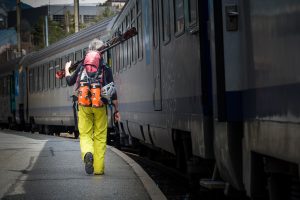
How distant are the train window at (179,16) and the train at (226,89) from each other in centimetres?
1

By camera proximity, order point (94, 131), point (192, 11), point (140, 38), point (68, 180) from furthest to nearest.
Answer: point (140, 38) < point (94, 131) < point (68, 180) < point (192, 11)

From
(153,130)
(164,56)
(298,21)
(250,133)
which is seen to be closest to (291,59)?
(298,21)

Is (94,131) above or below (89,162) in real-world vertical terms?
above

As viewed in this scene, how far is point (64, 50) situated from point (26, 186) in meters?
18.1

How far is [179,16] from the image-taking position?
9.11m

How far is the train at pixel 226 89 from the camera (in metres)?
4.93

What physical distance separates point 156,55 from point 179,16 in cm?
227

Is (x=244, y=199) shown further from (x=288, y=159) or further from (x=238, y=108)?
(x=288, y=159)

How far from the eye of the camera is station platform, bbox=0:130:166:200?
9195 millimetres

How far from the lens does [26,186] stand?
33.0ft

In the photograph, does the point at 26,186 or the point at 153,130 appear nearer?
the point at 26,186

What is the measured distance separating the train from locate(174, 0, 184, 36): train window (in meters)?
0.01

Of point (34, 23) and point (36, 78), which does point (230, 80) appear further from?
point (34, 23)

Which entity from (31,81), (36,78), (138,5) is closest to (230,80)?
(138,5)
